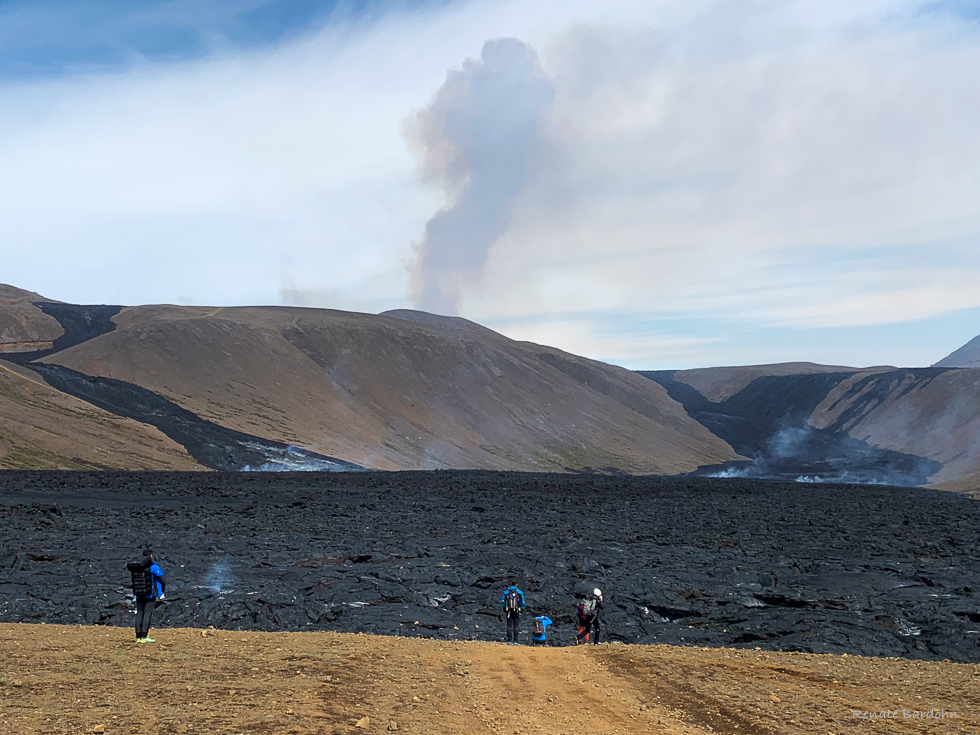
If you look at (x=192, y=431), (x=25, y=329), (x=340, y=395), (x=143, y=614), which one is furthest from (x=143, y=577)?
(x=25, y=329)

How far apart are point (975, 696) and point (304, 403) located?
102696mm

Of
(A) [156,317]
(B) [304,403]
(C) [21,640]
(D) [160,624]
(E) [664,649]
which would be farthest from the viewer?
(A) [156,317]

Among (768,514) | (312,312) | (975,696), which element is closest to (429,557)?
(975,696)

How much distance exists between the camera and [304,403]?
11212cm

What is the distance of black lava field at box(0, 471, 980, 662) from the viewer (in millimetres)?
23547

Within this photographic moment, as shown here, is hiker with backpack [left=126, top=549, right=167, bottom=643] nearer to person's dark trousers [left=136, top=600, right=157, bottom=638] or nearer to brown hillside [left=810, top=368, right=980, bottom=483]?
person's dark trousers [left=136, top=600, right=157, bottom=638]

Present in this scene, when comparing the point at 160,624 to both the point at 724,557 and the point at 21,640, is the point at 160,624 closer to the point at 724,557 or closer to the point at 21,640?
the point at 21,640

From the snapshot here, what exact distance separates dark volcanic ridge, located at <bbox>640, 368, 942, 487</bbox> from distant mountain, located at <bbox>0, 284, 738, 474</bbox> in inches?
300

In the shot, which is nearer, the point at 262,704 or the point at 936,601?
the point at 262,704

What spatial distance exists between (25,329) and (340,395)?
45085 mm

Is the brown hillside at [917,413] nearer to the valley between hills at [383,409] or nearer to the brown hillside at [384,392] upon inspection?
the valley between hills at [383,409]

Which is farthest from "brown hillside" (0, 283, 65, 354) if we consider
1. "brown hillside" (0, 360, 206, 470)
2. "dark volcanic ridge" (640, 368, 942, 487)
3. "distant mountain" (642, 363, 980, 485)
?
"distant mountain" (642, 363, 980, 485)

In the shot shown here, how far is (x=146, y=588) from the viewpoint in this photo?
16.8 metres

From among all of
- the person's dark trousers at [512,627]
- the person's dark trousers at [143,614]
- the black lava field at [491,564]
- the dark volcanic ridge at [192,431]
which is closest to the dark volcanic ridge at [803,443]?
the dark volcanic ridge at [192,431]
